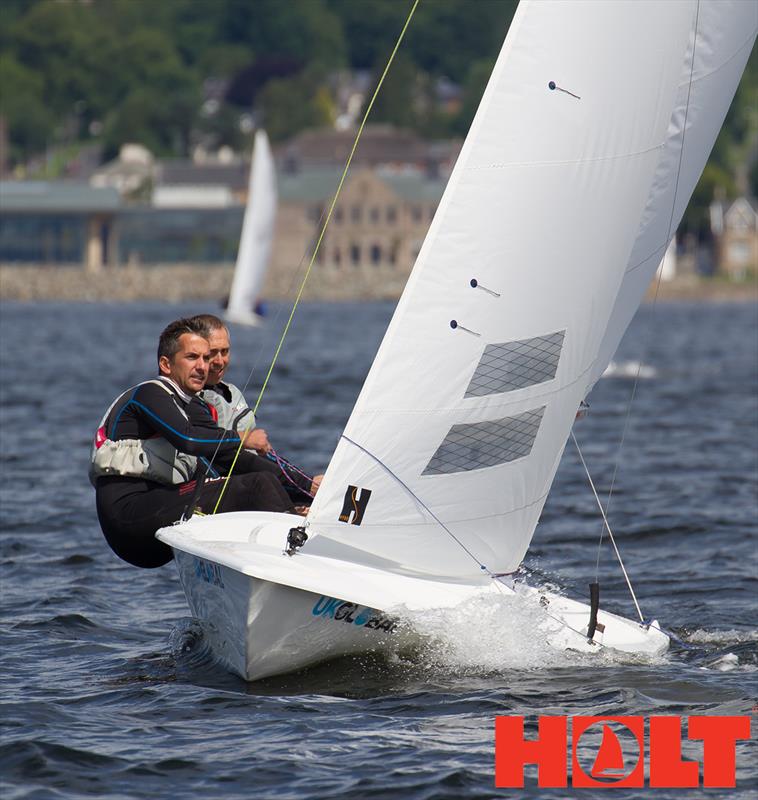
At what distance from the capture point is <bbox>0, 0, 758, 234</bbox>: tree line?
15775 centimetres

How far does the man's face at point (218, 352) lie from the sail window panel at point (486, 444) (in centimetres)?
136

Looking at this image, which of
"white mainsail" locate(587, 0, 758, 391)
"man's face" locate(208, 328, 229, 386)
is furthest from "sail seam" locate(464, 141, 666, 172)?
"man's face" locate(208, 328, 229, 386)

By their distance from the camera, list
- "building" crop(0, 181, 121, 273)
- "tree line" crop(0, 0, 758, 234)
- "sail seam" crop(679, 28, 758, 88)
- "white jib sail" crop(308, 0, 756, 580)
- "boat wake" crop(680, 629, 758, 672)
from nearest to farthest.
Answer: "white jib sail" crop(308, 0, 756, 580), "sail seam" crop(679, 28, 758, 88), "boat wake" crop(680, 629, 758, 672), "building" crop(0, 181, 121, 273), "tree line" crop(0, 0, 758, 234)

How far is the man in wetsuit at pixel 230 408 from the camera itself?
8844 millimetres

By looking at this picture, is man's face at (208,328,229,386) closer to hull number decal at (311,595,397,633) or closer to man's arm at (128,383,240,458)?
man's arm at (128,383,240,458)

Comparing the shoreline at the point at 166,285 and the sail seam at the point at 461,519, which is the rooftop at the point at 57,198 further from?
the sail seam at the point at 461,519

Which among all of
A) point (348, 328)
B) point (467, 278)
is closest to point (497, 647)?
point (467, 278)

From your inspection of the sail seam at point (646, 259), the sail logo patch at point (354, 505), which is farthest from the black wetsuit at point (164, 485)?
the sail seam at point (646, 259)

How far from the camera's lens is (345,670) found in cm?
837

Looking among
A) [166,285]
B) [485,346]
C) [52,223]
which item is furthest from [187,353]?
[52,223]

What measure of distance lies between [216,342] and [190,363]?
7.7 inches

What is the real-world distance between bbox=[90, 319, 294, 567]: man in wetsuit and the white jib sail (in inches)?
34.7

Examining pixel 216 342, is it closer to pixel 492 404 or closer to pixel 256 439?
pixel 256 439

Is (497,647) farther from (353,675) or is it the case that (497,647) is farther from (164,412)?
(164,412)
